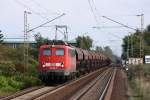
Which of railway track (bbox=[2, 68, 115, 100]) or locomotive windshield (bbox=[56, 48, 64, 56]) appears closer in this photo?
railway track (bbox=[2, 68, 115, 100])

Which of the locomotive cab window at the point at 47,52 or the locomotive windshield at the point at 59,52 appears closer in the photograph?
the locomotive cab window at the point at 47,52

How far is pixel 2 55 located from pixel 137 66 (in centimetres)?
1642

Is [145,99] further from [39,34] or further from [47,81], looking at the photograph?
[39,34]

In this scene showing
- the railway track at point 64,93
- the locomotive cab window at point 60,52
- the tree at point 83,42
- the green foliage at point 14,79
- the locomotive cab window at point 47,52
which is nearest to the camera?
the railway track at point 64,93

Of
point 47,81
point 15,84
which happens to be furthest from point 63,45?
point 15,84

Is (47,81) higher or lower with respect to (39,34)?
lower

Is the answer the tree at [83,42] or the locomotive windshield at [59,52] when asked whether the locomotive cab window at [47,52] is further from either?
the tree at [83,42]

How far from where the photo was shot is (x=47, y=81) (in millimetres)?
40094

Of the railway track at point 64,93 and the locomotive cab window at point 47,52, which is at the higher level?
the locomotive cab window at point 47,52

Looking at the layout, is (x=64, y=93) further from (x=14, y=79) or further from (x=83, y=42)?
(x=83, y=42)

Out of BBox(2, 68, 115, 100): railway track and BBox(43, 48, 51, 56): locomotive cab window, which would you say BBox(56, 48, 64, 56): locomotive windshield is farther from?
BBox(2, 68, 115, 100): railway track

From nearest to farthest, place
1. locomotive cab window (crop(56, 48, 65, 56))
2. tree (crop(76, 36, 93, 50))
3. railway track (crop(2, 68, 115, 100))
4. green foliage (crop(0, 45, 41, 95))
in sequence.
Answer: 1. railway track (crop(2, 68, 115, 100))
2. green foliage (crop(0, 45, 41, 95))
3. locomotive cab window (crop(56, 48, 65, 56))
4. tree (crop(76, 36, 93, 50))

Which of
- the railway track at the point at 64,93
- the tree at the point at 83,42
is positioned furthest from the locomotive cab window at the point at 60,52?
the tree at the point at 83,42

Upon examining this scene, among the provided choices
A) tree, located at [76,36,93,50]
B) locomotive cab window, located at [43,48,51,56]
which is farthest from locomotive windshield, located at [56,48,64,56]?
tree, located at [76,36,93,50]
